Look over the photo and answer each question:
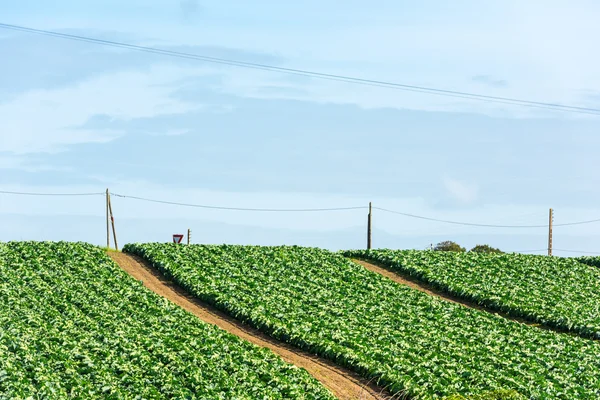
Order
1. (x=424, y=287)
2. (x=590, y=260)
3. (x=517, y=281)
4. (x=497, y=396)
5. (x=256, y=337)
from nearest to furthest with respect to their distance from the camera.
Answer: (x=497, y=396) < (x=256, y=337) < (x=424, y=287) < (x=517, y=281) < (x=590, y=260)

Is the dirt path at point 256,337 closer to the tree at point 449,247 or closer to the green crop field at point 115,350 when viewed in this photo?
the green crop field at point 115,350

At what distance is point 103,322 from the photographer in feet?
91.9

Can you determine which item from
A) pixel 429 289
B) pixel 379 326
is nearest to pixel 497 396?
pixel 379 326

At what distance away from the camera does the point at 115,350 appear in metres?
24.5

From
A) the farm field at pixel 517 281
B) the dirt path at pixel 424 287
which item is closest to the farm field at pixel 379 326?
the dirt path at pixel 424 287

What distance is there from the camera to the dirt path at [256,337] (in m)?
24.5

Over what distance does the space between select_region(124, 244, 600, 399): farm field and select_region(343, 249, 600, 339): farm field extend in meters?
1.97

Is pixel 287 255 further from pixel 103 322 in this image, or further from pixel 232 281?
pixel 103 322

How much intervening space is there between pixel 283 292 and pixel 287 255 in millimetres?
6344

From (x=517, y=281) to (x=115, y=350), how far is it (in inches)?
865

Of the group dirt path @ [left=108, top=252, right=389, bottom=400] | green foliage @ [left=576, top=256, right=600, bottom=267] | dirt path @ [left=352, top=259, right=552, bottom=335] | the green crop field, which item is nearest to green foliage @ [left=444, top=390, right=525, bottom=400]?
dirt path @ [left=108, top=252, right=389, bottom=400]

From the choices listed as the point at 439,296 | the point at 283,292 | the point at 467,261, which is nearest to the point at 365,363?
the point at 283,292

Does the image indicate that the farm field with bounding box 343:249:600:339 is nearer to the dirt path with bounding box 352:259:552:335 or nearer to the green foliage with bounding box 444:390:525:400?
the dirt path with bounding box 352:259:552:335

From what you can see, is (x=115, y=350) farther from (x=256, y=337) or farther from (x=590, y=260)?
(x=590, y=260)
